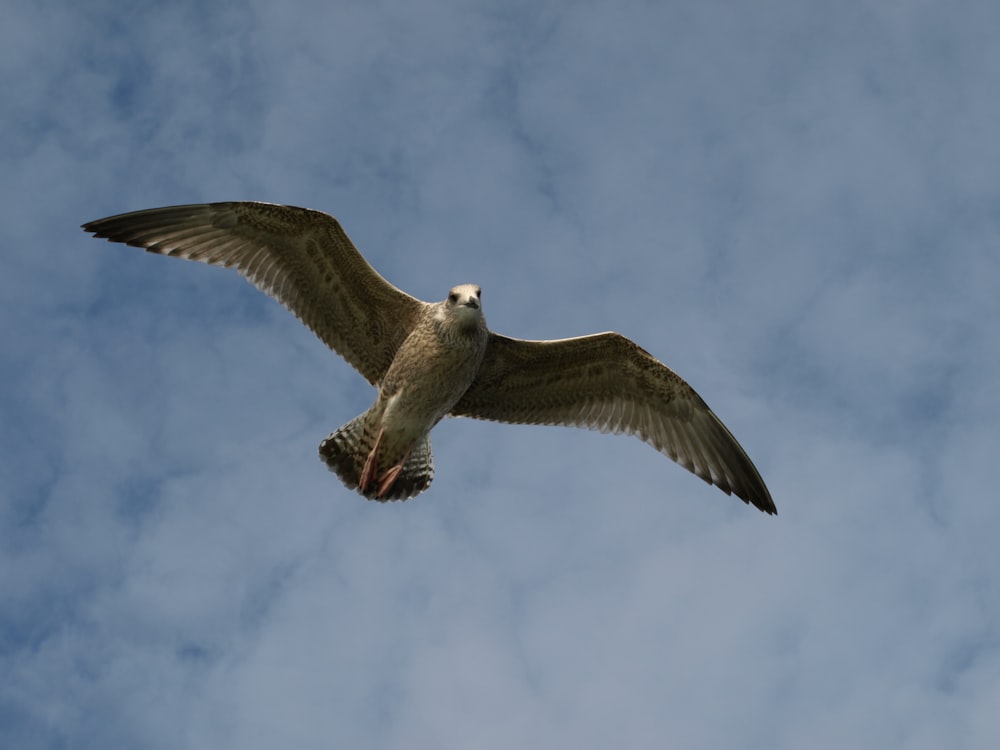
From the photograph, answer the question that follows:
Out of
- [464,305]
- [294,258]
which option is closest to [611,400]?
[464,305]

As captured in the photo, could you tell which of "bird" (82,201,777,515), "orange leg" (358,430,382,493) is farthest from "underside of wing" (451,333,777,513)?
"orange leg" (358,430,382,493)

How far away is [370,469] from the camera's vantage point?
13406 mm

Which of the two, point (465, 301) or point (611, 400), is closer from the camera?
point (465, 301)

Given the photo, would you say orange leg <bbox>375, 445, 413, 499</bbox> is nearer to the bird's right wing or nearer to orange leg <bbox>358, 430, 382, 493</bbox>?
orange leg <bbox>358, 430, 382, 493</bbox>

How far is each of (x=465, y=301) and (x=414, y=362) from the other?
34.9 inches

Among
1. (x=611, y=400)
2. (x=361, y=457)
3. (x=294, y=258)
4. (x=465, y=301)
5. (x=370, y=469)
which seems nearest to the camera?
(x=465, y=301)

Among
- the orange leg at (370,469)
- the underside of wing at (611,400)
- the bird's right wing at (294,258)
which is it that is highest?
the underside of wing at (611,400)

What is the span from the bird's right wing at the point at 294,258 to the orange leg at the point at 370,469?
861 millimetres

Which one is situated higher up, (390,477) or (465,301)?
(465,301)

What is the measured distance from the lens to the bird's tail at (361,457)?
1351 cm

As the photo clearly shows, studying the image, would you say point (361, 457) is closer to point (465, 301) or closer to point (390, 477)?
point (390, 477)

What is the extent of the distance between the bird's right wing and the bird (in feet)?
0.04

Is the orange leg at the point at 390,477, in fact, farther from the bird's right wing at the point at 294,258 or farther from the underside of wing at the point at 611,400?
the bird's right wing at the point at 294,258

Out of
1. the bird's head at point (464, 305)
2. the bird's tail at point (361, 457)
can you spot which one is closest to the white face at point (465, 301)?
the bird's head at point (464, 305)
